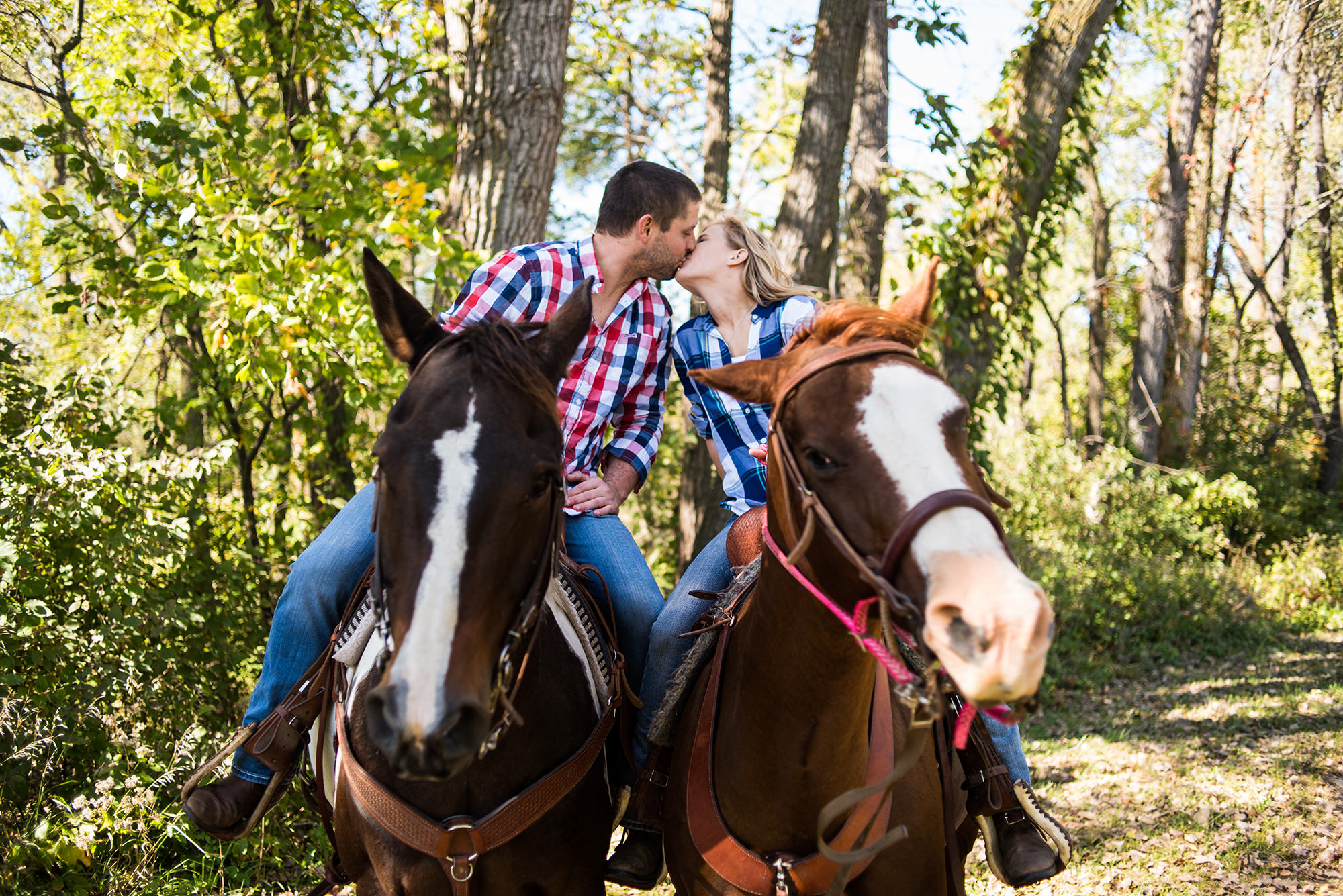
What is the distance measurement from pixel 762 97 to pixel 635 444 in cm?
1920

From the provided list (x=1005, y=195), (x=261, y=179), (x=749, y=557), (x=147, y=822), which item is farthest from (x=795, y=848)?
(x=1005, y=195)

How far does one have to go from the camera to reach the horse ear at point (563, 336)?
2.40 metres

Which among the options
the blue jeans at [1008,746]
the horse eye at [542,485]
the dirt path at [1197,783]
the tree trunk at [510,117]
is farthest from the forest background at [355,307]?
the blue jeans at [1008,746]

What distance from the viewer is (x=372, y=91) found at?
7684 mm

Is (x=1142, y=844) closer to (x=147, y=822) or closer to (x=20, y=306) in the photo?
(x=147, y=822)

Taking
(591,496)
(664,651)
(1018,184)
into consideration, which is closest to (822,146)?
(1018,184)

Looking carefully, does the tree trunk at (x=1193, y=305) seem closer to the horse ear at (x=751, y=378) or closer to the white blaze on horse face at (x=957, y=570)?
the horse ear at (x=751, y=378)

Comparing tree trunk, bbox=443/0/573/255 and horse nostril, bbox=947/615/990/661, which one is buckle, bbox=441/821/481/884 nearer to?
horse nostril, bbox=947/615/990/661

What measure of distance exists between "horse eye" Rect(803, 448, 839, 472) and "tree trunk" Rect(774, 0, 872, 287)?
5.70 meters

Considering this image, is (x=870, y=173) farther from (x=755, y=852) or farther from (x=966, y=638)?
(x=966, y=638)

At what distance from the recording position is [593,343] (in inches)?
145

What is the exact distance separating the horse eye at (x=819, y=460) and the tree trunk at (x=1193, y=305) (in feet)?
49.7

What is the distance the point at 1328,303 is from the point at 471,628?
1977 cm

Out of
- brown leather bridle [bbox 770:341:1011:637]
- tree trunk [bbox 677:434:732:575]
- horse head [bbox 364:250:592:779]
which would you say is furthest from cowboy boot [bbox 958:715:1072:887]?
tree trunk [bbox 677:434:732:575]
